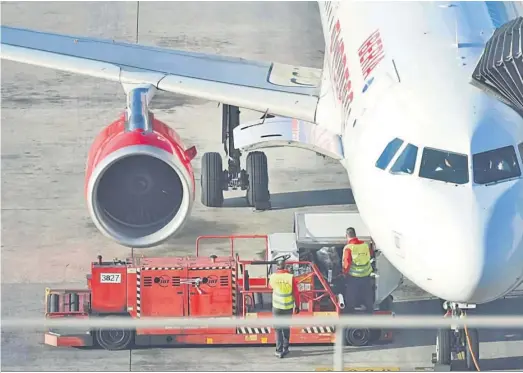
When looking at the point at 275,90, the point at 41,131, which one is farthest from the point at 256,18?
the point at 275,90

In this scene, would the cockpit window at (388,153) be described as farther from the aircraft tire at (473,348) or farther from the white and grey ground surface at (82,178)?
the white and grey ground surface at (82,178)

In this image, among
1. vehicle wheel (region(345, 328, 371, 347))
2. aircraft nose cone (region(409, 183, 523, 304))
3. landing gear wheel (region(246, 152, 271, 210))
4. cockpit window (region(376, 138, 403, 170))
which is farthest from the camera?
landing gear wheel (region(246, 152, 271, 210))

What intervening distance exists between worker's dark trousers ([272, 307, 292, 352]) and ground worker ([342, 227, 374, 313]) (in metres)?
0.79

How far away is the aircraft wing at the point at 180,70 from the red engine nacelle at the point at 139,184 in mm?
1800

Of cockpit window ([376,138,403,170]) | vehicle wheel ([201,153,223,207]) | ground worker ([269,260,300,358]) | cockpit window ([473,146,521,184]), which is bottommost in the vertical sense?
ground worker ([269,260,300,358])

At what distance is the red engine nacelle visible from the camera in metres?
12.6

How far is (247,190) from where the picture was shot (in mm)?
16031

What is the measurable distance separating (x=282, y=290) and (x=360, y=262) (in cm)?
108

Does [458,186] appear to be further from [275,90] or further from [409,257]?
A: [275,90]

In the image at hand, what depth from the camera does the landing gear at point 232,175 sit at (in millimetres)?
15789

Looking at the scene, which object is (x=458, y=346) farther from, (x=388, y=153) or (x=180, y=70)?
(x=180, y=70)

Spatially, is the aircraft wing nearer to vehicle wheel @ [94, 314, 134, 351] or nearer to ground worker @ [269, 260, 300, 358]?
ground worker @ [269, 260, 300, 358]

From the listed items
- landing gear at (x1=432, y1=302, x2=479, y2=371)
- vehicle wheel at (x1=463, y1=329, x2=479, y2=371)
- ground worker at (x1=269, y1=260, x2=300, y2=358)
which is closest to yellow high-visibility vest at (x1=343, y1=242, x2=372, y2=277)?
ground worker at (x1=269, y1=260, x2=300, y2=358)

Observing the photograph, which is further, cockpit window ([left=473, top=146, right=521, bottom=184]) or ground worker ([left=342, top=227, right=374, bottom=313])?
ground worker ([left=342, top=227, right=374, bottom=313])
